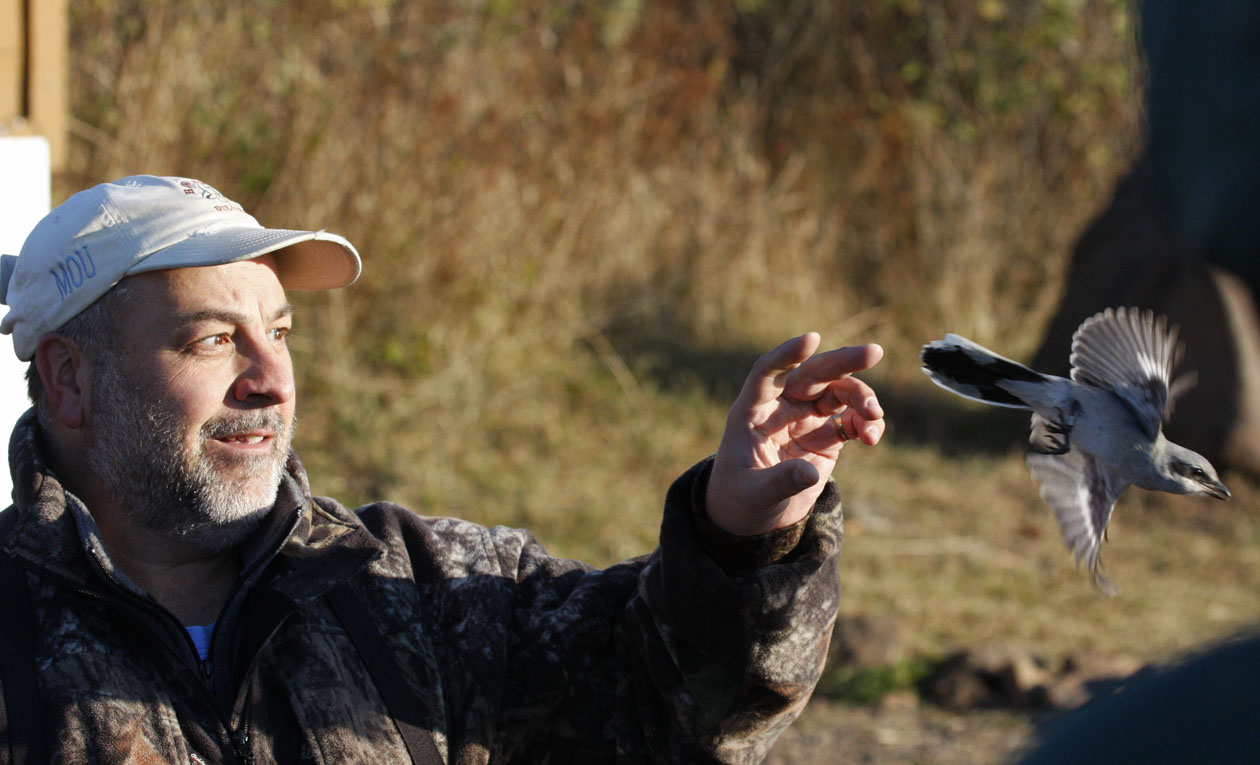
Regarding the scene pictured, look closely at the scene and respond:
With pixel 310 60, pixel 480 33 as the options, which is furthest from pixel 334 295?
pixel 480 33

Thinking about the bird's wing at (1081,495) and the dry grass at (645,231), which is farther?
the dry grass at (645,231)

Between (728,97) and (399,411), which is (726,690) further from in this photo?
(728,97)

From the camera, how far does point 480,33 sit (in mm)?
7184

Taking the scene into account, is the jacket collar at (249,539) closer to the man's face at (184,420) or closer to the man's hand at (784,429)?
the man's face at (184,420)

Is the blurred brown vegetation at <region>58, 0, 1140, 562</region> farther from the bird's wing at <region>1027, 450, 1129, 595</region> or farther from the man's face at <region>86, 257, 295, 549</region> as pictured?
the bird's wing at <region>1027, 450, 1129, 595</region>

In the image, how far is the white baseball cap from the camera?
6.94 ft

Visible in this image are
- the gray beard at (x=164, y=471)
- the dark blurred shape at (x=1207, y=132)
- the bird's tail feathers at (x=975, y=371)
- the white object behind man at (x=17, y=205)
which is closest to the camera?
the dark blurred shape at (x=1207, y=132)

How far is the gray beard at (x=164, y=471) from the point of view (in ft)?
6.93

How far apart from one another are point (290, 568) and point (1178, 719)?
162 centimetres

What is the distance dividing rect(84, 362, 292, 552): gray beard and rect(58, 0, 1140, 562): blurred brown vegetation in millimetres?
3440

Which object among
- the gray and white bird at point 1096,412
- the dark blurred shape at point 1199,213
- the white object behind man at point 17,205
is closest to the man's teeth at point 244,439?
the gray and white bird at point 1096,412

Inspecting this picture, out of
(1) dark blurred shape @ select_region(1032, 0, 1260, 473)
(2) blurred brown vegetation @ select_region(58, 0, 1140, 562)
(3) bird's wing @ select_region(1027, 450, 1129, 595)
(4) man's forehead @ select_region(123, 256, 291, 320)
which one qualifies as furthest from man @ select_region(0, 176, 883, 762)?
(2) blurred brown vegetation @ select_region(58, 0, 1140, 562)

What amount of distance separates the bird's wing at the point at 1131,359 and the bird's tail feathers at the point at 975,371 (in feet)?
0.21

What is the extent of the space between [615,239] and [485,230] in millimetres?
1336
